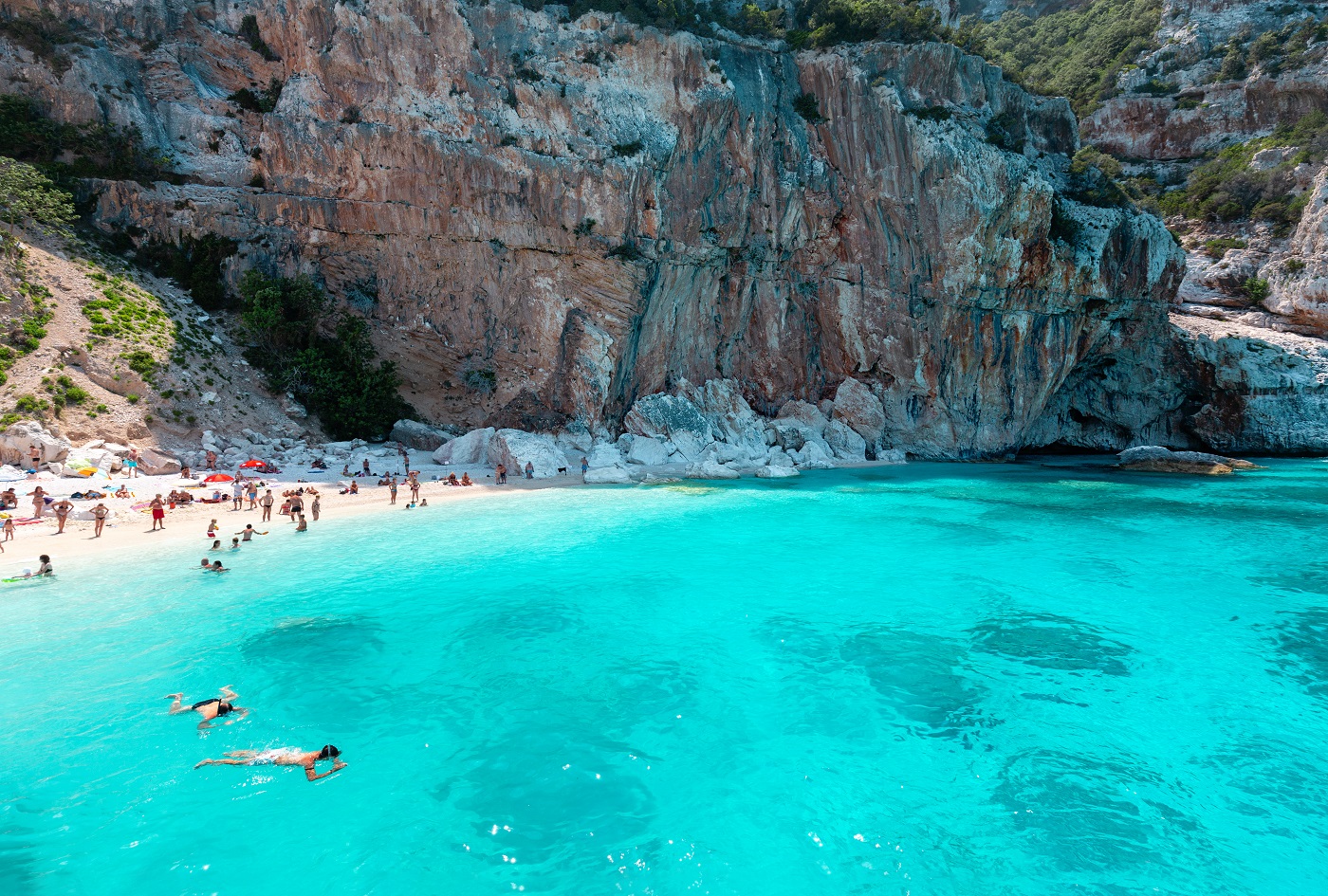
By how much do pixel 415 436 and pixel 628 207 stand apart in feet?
43.5

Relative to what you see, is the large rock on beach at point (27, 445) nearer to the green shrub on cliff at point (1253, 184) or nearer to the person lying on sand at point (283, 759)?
the person lying on sand at point (283, 759)

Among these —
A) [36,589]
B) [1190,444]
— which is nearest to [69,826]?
[36,589]

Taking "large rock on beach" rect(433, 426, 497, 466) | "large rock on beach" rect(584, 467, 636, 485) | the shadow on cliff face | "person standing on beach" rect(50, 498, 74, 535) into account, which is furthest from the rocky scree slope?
the shadow on cliff face

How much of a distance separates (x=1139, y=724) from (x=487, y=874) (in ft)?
22.7

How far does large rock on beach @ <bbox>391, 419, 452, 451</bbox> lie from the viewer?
25906mm

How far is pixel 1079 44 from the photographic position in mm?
51500

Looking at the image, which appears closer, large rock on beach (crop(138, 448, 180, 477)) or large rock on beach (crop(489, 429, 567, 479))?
large rock on beach (crop(138, 448, 180, 477))

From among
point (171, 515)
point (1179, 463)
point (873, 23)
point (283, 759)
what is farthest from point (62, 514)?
point (1179, 463)

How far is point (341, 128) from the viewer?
25375 mm

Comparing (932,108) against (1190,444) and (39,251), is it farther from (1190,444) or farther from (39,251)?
(39,251)

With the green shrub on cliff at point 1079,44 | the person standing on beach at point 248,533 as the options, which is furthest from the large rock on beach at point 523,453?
the green shrub on cliff at point 1079,44

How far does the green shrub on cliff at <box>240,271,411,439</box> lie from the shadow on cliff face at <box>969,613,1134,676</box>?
75.8ft

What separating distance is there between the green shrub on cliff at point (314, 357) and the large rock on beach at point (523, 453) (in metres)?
5.19

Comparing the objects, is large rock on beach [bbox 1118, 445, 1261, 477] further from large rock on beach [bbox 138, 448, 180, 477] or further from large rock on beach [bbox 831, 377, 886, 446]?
large rock on beach [bbox 138, 448, 180, 477]
